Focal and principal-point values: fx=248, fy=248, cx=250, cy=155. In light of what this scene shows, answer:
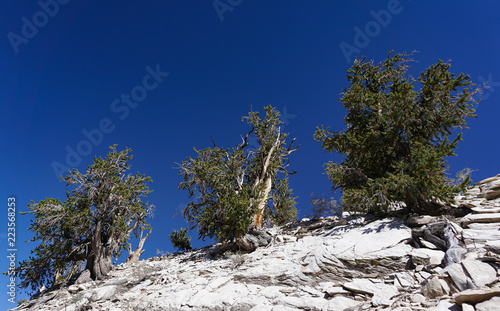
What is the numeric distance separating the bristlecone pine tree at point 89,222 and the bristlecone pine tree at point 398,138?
Result: 1253 cm

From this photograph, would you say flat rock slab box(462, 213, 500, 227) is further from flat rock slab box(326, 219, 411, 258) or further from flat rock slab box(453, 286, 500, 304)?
flat rock slab box(453, 286, 500, 304)

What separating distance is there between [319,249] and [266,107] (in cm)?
1239

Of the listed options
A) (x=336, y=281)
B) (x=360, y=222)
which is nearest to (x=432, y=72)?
(x=360, y=222)

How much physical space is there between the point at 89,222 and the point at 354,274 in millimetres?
14325

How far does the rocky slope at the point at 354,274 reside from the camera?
4992 millimetres

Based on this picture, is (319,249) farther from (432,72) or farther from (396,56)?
(396,56)

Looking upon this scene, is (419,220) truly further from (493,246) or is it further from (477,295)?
(477,295)

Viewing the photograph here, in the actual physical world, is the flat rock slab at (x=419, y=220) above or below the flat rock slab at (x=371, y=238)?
above

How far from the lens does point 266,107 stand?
1873 cm

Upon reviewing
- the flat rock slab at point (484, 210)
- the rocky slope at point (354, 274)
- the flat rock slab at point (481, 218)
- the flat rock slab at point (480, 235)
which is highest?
the flat rock slab at point (484, 210)

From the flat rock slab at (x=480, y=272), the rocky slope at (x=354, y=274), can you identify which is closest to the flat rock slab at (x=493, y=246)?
the rocky slope at (x=354, y=274)

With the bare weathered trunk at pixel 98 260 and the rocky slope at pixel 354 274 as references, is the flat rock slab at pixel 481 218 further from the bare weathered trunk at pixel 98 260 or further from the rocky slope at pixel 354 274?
the bare weathered trunk at pixel 98 260

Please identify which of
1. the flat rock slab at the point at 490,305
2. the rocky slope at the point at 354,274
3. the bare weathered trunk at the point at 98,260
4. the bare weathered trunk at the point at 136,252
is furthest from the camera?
the bare weathered trunk at the point at 136,252

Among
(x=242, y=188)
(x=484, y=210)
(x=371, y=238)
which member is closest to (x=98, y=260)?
(x=242, y=188)
